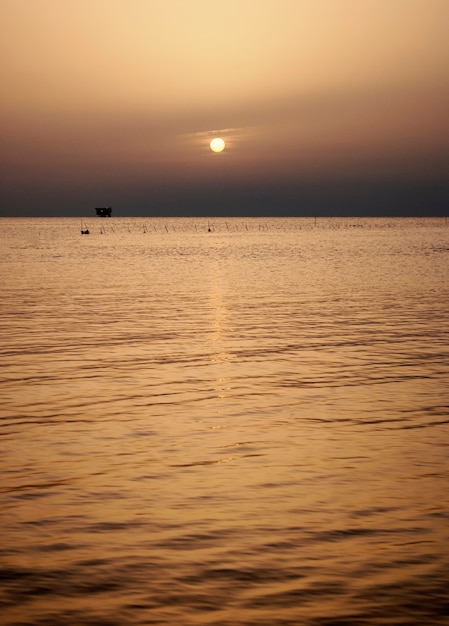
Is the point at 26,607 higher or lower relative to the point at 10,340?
lower

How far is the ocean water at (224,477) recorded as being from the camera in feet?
32.0

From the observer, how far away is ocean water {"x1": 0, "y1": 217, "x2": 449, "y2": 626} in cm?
974

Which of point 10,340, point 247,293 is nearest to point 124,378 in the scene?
point 10,340

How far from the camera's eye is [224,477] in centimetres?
1444

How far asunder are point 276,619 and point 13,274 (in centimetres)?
6881

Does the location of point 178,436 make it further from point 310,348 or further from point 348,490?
point 310,348

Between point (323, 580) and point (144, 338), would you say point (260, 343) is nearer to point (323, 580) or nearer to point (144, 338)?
point (144, 338)

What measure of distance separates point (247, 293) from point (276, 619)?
46.2m

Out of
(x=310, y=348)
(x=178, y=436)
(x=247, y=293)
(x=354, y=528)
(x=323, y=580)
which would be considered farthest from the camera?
(x=247, y=293)

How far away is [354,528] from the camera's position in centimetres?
1193

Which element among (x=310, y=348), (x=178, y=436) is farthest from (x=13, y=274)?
(x=178, y=436)

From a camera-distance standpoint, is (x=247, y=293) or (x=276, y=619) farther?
(x=247, y=293)

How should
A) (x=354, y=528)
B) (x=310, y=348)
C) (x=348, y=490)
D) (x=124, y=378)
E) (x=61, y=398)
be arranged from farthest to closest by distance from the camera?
(x=310, y=348) → (x=124, y=378) → (x=61, y=398) → (x=348, y=490) → (x=354, y=528)

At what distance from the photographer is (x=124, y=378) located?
23984mm
